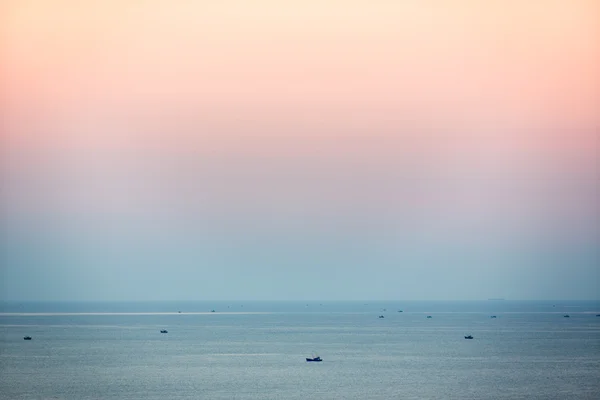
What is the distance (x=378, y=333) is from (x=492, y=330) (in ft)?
78.3

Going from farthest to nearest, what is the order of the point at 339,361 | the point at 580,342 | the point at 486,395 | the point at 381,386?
the point at 580,342 < the point at 339,361 < the point at 381,386 < the point at 486,395

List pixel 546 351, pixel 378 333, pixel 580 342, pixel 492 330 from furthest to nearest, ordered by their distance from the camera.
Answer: pixel 492 330 < pixel 378 333 < pixel 580 342 < pixel 546 351

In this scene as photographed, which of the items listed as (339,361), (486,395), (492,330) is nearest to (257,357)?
(339,361)

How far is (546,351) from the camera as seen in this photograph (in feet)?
336

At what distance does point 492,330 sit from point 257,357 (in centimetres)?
7083

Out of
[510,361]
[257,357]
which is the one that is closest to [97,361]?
[257,357]

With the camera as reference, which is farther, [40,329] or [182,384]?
[40,329]

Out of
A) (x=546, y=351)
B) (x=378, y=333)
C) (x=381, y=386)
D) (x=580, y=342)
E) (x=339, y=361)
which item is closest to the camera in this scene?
(x=381, y=386)

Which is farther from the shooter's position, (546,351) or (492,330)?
(492,330)

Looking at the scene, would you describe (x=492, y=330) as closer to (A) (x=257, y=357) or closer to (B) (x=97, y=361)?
(A) (x=257, y=357)

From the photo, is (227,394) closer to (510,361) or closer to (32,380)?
(32,380)

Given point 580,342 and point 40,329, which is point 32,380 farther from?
point 40,329

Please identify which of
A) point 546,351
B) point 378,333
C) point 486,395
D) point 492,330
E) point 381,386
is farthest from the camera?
point 492,330

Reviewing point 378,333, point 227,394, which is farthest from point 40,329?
point 227,394
